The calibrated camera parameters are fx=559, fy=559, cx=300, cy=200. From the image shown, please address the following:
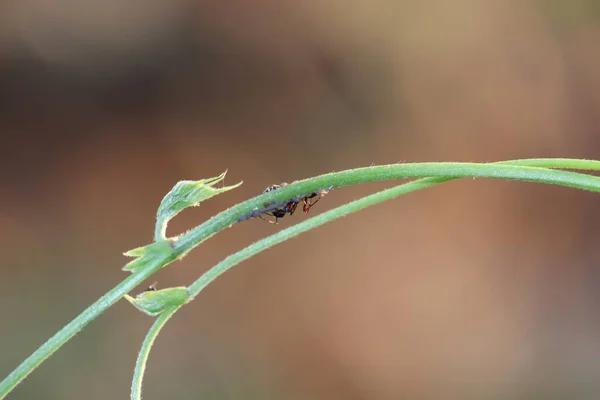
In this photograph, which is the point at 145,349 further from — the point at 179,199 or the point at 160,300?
the point at 179,199

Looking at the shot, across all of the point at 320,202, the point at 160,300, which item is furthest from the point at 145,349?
the point at 320,202

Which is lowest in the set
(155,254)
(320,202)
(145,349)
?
(145,349)

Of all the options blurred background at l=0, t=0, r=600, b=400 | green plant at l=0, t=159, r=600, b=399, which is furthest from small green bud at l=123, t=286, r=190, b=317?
blurred background at l=0, t=0, r=600, b=400

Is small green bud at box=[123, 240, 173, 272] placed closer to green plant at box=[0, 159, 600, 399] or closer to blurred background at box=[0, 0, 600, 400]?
green plant at box=[0, 159, 600, 399]

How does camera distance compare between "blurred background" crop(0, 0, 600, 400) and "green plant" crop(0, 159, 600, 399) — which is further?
"blurred background" crop(0, 0, 600, 400)

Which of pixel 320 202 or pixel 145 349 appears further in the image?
pixel 320 202

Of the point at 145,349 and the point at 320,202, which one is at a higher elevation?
the point at 320,202

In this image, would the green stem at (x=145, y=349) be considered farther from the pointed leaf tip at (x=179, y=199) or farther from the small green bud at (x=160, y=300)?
the pointed leaf tip at (x=179, y=199)
